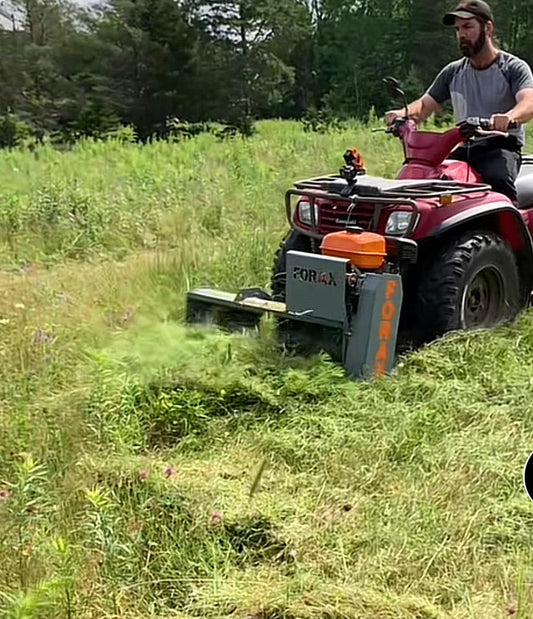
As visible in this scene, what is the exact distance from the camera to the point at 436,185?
387cm

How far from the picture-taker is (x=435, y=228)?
3672mm

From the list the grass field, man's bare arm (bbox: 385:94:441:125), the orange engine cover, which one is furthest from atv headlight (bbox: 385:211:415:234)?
man's bare arm (bbox: 385:94:441:125)

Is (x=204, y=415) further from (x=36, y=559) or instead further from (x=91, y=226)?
(x=91, y=226)

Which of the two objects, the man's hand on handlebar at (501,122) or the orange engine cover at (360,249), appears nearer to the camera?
the orange engine cover at (360,249)

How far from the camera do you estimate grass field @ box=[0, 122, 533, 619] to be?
7.06 feet

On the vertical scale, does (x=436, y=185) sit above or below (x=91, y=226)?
above

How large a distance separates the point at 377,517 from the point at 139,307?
7.59ft

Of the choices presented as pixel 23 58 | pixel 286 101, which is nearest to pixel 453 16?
pixel 23 58

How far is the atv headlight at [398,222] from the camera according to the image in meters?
3.63

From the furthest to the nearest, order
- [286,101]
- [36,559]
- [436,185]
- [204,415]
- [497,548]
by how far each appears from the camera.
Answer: [286,101] → [436,185] → [204,415] → [497,548] → [36,559]

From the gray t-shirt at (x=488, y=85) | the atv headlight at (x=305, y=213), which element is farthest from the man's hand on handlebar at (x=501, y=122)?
the atv headlight at (x=305, y=213)

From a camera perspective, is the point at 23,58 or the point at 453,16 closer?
the point at 453,16

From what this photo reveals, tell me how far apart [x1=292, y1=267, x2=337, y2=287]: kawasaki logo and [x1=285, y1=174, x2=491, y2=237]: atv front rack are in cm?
41

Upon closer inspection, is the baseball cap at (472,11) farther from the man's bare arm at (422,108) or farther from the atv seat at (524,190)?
the atv seat at (524,190)
